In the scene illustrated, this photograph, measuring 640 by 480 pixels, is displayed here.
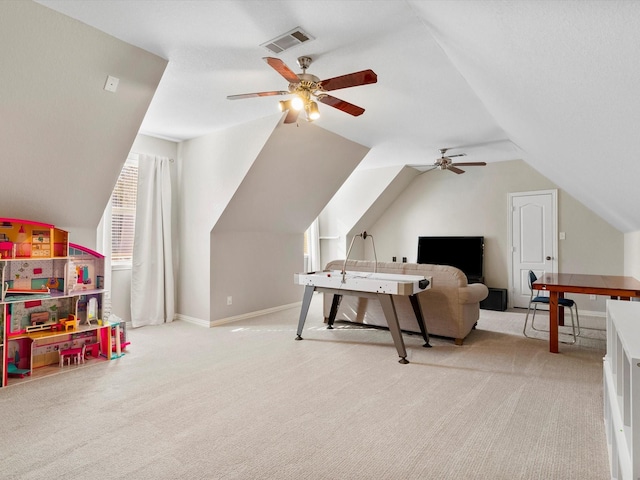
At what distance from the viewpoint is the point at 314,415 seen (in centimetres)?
247

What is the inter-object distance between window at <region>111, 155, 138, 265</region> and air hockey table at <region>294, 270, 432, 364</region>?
2.45m

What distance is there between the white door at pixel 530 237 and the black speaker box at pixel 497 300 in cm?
37

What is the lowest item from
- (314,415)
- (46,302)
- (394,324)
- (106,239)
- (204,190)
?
(314,415)

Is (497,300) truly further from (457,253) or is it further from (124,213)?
(124,213)

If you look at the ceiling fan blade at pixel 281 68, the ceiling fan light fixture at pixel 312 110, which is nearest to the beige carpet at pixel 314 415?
the ceiling fan light fixture at pixel 312 110

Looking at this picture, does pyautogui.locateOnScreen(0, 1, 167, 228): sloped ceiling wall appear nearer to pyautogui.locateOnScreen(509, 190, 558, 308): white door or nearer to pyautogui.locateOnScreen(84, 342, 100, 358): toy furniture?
pyautogui.locateOnScreen(84, 342, 100, 358): toy furniture

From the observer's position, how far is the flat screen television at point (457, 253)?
6566 millimetres

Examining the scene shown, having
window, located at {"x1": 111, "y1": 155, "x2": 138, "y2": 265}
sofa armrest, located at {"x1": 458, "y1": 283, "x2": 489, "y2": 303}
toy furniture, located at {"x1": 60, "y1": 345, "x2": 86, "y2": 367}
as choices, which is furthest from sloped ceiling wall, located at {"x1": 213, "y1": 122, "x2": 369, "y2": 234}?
sofa armrest, located at {"x1": 458, "y1": 283, "x2": 489, "y2": 303}

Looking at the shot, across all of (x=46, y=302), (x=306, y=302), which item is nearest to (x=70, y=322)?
(x=46, y=302)

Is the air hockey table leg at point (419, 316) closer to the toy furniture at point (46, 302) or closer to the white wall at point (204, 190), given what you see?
the white wall at point (204, 190)

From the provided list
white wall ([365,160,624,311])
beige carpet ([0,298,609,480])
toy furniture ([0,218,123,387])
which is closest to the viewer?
beige carpet ([0,298,609,480])

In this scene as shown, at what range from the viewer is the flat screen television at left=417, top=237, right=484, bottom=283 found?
657 centimetres

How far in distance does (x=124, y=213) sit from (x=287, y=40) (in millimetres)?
3428

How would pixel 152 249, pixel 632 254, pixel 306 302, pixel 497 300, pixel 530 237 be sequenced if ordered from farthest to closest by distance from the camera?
pixel 530 237
pixel 497 300
pixel 152 249
pixel 632 254
pixel 306 302
